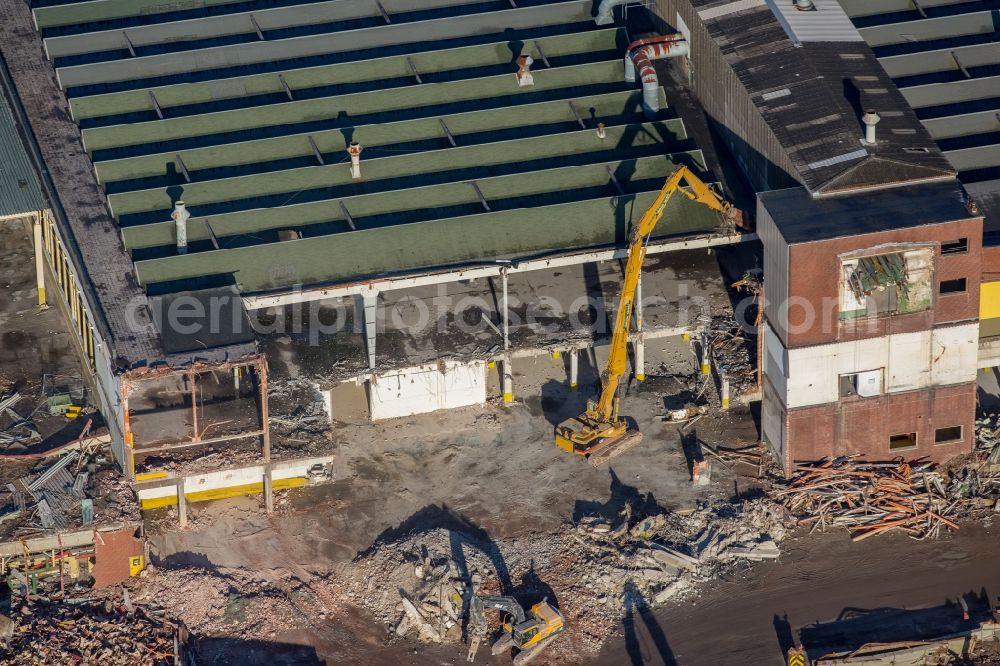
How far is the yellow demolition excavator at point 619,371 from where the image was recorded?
63062mm

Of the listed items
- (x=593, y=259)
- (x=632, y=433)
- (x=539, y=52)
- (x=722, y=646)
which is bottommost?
(x=722, y=646)

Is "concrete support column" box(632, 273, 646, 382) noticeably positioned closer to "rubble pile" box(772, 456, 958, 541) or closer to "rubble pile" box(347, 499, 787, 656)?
"rubble pile" box(347, 499, 787, 656)

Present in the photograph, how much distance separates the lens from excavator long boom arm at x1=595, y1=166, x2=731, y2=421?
6300 centimetres

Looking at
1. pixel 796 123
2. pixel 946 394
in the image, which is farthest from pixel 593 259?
pixel 946 394

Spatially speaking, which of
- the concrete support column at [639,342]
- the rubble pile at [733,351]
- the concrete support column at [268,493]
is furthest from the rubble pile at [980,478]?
the concrete support column at [268,493]

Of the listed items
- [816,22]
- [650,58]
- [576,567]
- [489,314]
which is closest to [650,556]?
[576,567]

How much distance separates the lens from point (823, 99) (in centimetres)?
6575

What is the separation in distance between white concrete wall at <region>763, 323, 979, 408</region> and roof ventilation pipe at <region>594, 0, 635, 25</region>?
1835cm

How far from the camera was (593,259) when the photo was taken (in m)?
65.2

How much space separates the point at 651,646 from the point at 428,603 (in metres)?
7.61

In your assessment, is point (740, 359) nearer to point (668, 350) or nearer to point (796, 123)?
point (668, 350)

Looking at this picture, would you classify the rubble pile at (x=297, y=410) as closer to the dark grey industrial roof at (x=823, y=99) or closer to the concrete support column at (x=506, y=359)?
the concrete support column at (x=506, y=359)

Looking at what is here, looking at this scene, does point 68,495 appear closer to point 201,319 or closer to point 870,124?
point 201,319

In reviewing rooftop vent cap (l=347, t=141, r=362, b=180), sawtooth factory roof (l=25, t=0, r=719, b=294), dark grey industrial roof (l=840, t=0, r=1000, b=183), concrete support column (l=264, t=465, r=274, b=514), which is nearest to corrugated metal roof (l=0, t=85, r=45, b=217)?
sawtooth factory roof (l=25, t=0, r=719, b=294)
